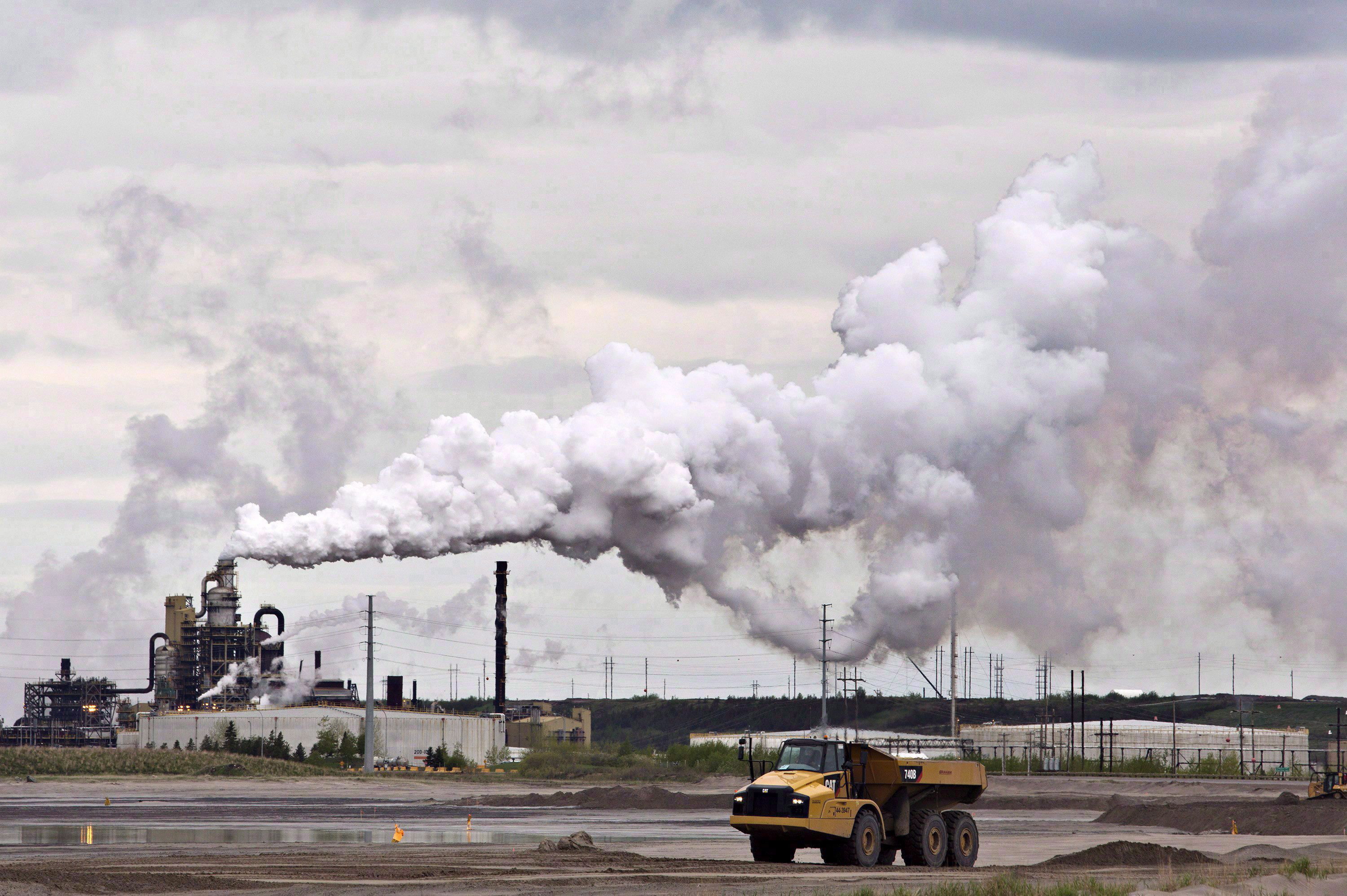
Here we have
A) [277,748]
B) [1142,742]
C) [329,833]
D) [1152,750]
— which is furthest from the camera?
[1142,742]

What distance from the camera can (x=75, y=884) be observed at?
32.8 meters

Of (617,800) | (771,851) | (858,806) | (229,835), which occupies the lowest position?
(617,800)

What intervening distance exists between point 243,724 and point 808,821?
4967 inches

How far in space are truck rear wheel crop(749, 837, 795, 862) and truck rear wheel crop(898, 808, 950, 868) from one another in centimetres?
312

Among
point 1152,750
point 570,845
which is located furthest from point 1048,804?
point 1152,750

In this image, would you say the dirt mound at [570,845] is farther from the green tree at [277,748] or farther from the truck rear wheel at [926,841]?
the green tree at [277,748]

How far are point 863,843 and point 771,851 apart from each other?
8.40 feet

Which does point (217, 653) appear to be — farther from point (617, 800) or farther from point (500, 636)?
point (617, 800)

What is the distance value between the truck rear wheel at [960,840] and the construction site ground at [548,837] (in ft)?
2.70

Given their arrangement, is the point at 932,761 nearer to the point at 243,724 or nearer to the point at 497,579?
the point at 497,579

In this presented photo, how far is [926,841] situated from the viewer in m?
42.3

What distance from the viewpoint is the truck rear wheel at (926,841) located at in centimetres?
4225

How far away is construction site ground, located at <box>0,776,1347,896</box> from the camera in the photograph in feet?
113

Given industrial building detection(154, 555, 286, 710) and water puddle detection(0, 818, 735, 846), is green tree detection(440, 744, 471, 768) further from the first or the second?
water puddle detection(0, 818, 735, 846)
